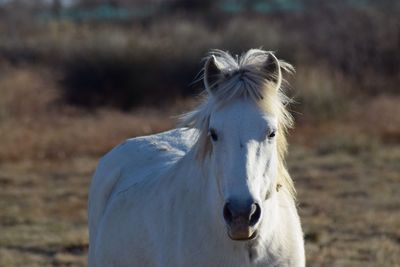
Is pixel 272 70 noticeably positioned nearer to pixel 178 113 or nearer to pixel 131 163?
pixel 131 163

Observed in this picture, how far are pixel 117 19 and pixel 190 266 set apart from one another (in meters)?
32.7

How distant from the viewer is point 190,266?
152 inches

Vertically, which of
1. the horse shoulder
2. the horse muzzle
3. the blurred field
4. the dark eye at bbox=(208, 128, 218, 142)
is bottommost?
the blurred field

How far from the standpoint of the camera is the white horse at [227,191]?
11.6 feet

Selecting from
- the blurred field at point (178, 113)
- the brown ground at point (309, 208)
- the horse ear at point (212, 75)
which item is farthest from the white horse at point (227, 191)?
the brown ground at point (309, 208)

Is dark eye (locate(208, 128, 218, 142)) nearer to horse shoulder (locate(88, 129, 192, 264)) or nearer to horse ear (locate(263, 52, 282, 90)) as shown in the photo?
horse ear (locate(263, 52, 282, 90))

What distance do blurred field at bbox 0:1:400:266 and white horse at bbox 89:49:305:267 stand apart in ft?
4.86

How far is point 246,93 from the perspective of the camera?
3750 millimetres

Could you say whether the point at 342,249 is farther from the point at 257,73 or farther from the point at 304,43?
the point at 304,43

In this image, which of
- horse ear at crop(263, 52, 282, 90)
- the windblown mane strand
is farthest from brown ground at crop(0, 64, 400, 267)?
horse ear at crop(263, 52, 282, 90)

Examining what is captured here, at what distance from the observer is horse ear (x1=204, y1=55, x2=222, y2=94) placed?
385cm

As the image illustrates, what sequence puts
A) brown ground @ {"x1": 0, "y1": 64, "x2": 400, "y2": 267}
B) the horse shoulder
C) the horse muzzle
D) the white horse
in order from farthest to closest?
1. brown ground @ {"x1": 0, "y1": 64, "x2": 400, "y2": 267}
2. the horse shoulder
3. the white horse
4. the horse muzzle


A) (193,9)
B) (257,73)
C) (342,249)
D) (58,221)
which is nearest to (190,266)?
(257,73)

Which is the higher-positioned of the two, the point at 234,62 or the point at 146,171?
the point at 234,62
